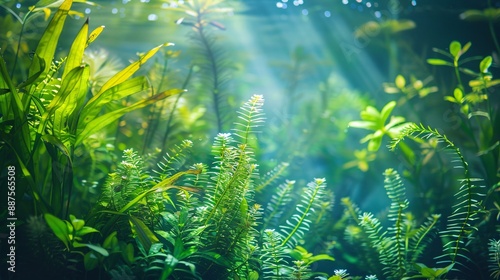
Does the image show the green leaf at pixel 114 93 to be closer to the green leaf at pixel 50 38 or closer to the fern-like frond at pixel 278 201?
the green leaf at pixel 50 38

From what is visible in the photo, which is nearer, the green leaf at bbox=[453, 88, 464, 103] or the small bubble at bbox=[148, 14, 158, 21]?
the green leaf at bbox=[453, 88, 464, 103]

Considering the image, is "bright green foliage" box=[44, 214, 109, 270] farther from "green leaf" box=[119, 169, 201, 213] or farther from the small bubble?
the small bubble

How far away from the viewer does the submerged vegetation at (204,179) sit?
130 centimetres

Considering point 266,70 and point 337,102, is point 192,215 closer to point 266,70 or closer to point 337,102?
point 337,102

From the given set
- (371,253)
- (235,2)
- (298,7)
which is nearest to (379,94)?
(298,7)

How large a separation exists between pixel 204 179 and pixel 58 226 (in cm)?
59

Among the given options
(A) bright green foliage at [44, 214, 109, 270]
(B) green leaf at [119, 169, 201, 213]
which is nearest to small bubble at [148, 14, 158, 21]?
(B) green leaf at [119, 169, 201, 213]

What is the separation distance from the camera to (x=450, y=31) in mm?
2723

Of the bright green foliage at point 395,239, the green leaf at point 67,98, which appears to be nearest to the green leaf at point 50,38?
the green leaf at point 67,98

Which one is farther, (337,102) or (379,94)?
(337,102)

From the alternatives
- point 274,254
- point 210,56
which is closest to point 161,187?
point 274,254

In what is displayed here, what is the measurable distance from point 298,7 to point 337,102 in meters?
1.04

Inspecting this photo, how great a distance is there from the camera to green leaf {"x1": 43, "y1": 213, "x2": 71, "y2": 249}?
108 centimetres

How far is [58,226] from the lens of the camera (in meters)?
1.10
